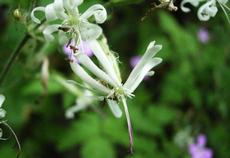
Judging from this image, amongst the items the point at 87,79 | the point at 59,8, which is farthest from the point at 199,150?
the point at 59,8

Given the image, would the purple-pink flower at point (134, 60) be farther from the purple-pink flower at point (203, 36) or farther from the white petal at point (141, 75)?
the white petal at point (141, 75)

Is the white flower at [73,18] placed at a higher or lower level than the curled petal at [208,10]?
higher

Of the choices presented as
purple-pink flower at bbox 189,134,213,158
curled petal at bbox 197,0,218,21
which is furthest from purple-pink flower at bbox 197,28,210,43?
curled petal at bbox 197,0,218,21

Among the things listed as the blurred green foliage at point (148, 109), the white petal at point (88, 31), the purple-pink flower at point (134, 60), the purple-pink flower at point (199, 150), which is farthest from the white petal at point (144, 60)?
the purple-pink flower at point (134, 60)

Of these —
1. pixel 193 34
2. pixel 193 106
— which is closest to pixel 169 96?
pixel 193 106

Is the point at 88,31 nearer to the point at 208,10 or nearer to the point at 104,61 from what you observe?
the point at 104,61

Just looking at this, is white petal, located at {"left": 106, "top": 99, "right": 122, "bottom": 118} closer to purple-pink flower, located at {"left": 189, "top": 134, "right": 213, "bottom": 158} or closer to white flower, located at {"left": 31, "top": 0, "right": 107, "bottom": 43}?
white flower, located at {"left": 31, "top": 0, "right": 107, "bottom": 43}
